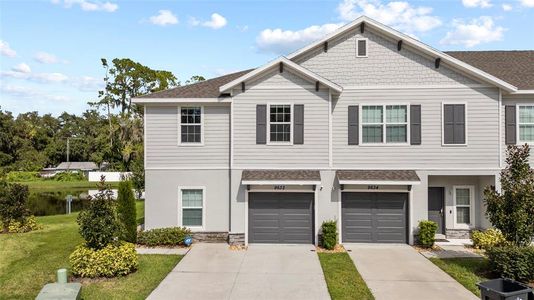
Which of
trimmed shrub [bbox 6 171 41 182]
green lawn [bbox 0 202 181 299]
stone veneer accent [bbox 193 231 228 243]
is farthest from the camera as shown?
trimmed shrub [bbox 6 171 41 182]

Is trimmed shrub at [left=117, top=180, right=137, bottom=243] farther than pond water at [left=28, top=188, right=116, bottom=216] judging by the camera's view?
No

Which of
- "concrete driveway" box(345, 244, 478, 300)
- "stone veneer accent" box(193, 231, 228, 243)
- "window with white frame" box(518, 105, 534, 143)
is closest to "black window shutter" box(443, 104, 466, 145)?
"window with white frame" box(518, 105, 534, 143)

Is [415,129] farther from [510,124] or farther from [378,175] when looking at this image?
[510,124]

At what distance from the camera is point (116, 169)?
2247 inches

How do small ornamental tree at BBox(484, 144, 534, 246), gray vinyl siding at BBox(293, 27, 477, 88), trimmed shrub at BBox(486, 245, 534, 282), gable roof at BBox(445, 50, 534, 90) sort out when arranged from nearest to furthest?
trimmed shrub at BBox(486, 245, 534, 282) → small ornamental tree at BBox(484, 144, 534, 246) → gray vinyl siding at BBox(293, 27, 477, 88) → gable roof at BBox(445, 50, 534, 90)

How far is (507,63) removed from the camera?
61.1ft

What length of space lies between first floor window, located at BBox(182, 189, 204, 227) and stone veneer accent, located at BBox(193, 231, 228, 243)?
0.42 meters

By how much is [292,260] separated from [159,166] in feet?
22.5

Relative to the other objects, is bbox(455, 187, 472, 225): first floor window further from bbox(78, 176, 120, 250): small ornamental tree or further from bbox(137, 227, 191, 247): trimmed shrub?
bbox(78, 176, 120, 250): small ornamental tree

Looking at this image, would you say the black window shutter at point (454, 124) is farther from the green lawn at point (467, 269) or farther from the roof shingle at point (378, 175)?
the green lawn at point (467, 269)

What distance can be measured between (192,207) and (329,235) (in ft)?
18.9

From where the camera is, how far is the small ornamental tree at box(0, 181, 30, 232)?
17.2 meters

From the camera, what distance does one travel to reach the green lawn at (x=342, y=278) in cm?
1019

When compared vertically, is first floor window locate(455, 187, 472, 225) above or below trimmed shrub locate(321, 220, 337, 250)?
above
